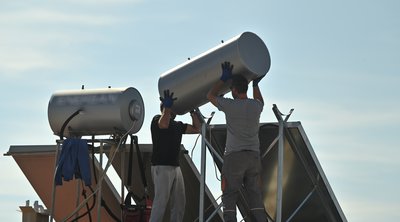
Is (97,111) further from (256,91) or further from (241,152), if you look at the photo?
(241,152)

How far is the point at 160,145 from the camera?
502 inches

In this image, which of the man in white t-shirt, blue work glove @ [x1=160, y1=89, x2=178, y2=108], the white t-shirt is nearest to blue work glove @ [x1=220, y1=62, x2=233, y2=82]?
the man in white t-shirt

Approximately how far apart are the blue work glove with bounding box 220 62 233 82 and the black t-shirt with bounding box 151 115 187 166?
1.19m

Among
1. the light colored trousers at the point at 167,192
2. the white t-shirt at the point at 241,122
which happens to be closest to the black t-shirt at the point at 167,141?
the light colored trousers at the point at 167,192

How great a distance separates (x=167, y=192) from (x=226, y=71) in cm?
192

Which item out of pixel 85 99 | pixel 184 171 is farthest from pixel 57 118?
pixel 184 171

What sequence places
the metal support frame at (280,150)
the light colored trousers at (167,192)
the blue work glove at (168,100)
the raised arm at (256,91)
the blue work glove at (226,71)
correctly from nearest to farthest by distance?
the metal support frame at (280,150) < the blue work glove at (226,71) < the raised arm at (256,91) < the blue work glove at (168,100) < the light colored trousers at (167,192)

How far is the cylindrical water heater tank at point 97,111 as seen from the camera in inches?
542

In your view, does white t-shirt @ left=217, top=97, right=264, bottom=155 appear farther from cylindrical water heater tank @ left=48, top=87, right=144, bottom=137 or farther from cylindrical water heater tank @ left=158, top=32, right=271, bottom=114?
cylindrical water heater tank @ left=48, top=87, right=144, bottom=137

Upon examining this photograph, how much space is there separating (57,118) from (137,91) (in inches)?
48.9

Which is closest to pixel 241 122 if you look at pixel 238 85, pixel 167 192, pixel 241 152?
pixel 241 152

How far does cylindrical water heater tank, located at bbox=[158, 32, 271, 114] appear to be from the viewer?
1195cm

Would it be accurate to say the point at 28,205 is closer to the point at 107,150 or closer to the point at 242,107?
the point at 107,150

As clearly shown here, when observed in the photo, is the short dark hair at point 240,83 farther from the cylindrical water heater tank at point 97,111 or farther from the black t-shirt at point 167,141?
the cylindrical water heater tank at point 97,111
